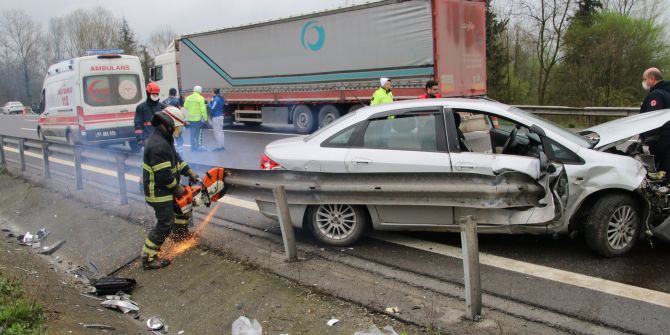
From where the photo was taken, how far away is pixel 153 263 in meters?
5.42

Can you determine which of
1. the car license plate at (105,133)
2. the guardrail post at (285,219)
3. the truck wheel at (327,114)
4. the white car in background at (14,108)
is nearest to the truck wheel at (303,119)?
the truck wheel at (327,114)

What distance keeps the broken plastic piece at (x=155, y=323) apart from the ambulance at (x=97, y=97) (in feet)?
31.9

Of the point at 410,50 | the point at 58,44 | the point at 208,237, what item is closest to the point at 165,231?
the point at 208,237

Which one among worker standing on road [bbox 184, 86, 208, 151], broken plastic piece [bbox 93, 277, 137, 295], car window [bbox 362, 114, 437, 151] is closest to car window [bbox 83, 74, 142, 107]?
worker standing on road [bbox 184, 86, 208, 151]

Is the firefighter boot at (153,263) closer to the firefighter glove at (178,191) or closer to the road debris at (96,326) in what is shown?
the firefighter glove at (178,191)

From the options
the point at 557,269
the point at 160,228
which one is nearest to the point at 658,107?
the point at 557,269

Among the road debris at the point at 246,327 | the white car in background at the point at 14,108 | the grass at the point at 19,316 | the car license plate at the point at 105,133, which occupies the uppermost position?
the white car in background at the point at 14,108

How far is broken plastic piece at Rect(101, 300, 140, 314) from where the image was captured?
4.70 meters

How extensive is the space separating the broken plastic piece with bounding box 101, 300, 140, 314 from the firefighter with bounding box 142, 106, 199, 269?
65cm

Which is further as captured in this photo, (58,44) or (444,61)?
(58,44)

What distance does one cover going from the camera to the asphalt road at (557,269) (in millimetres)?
3742

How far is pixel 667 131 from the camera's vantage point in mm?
5473

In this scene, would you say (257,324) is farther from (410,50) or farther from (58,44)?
(58,44)

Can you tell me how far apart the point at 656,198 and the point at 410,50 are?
956 cm
